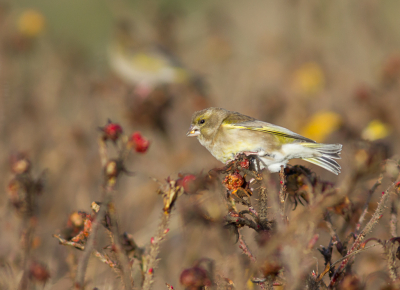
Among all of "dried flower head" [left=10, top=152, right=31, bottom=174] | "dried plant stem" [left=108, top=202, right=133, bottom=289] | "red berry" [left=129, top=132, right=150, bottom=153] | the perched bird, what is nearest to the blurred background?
the perched bird

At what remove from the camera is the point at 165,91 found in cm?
700

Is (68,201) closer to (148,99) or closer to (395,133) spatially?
(148,99)

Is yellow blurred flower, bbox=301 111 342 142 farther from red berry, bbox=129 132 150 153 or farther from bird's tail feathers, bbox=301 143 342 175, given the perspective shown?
red berry, bbox=129 132 150 153

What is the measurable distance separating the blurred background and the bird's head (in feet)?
2.41

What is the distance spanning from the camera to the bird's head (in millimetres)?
3589

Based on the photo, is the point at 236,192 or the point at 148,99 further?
the point at 148,99

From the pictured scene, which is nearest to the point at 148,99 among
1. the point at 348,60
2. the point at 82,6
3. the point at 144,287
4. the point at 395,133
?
the point at 395,133

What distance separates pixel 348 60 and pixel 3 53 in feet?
20.7

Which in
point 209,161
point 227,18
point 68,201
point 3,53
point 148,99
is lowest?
point 68,201

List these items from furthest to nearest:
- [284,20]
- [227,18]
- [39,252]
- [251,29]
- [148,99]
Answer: [251,29], [227,18], [284,20], [148,99], [39,252]

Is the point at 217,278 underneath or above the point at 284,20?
underneath

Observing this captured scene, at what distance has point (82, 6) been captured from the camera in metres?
13.5

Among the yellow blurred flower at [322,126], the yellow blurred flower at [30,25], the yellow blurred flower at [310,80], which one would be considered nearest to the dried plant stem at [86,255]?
the yellow blurred flower at [322,126]

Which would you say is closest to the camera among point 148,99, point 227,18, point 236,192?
point 236,192
